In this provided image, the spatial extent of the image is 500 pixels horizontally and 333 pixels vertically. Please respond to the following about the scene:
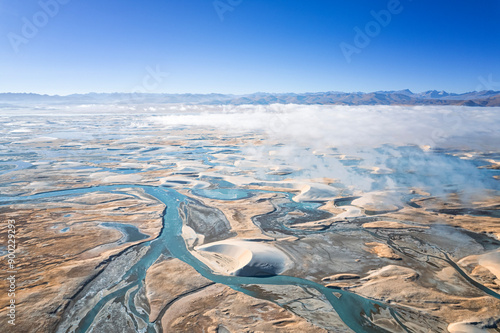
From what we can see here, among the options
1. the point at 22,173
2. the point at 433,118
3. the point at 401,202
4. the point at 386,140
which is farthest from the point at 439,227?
the point at 433,118

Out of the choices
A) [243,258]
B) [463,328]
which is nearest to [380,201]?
[463,328]

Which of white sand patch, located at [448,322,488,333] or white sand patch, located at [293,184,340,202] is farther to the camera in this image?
white sand patch, located at [293,184,340,202]

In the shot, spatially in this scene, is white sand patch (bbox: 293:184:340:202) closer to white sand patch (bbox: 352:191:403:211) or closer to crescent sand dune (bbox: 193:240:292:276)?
white sand patch (bbox: 352:191:403:211)

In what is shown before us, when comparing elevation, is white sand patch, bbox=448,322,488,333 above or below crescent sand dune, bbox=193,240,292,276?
above

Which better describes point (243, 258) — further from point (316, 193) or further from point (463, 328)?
point (316, 193)

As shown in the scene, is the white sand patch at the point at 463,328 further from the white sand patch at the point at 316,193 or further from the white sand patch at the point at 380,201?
the white sand patch at the point at 316,193

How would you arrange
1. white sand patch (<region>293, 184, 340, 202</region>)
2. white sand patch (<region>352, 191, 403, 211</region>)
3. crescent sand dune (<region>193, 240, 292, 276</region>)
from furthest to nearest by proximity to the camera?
white sand patch (<region>293, 184, 340, 202</region>)
white sand patch (<region>352, 191, 403, 211</region>)
crescent sand dune (<region>193, 240, 292, 276</region>)

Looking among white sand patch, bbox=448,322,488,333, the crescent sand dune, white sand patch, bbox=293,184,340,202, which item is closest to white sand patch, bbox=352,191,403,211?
white sand patch, bbox=293,184,340,202

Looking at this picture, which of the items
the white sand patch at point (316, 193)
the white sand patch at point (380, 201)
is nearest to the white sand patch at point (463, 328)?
the white sand patch at point (380, 201)
